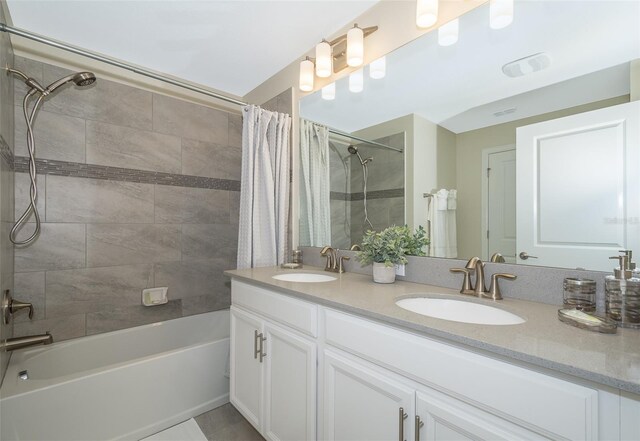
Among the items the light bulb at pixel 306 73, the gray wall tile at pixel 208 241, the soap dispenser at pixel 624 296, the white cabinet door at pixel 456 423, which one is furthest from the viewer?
the gray wall tile at pixel 208 241

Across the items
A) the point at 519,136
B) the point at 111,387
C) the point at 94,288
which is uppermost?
the point at 519,136

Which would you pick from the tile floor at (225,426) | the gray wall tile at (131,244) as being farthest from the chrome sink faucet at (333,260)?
the gray wall tile at (131,244)

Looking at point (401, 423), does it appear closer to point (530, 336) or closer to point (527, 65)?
point (530, 336)

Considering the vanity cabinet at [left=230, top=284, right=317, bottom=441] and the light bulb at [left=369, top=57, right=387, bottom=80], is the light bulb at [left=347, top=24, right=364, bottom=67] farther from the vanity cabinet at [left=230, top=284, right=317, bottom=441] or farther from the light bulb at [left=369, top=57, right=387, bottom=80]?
the vanity cabinet at [left=230, top=284, right=317, bottom=441]

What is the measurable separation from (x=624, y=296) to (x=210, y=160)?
2.70 metres

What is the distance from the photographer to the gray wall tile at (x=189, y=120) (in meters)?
2.36

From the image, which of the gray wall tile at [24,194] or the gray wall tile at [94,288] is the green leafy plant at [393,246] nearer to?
Answer: the gray wall tile at [94,288]

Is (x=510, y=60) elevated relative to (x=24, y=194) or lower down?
elevated

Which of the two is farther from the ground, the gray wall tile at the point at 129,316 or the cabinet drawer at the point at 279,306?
the cabinet drawer at the point at 279,306

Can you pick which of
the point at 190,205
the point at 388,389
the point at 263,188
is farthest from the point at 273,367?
the point at 190,205

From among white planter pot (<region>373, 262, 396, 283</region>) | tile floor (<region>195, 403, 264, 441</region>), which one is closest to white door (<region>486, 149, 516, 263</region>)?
white planter pot (<region>373, 262, 396, 283</region>)

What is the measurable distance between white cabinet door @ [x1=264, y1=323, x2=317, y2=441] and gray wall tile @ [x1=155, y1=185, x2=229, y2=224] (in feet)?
4.78

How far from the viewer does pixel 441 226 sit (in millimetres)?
1421

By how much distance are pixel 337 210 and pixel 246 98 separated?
64.3 inches
